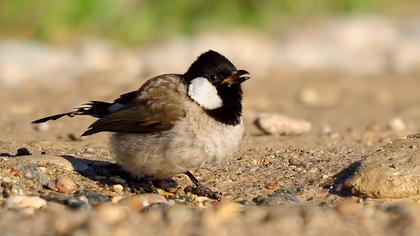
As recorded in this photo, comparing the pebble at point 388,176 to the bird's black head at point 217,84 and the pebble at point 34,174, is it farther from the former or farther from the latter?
the pebble at point 34,174

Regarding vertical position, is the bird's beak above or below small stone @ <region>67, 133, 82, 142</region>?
above

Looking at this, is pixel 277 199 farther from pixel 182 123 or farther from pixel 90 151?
pixel 90 151

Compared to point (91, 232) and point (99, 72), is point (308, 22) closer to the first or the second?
point (99, 72)

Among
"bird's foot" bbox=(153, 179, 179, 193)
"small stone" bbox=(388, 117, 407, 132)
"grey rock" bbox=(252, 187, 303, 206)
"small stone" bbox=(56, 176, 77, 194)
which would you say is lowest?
"small stone" bbox=(388, 117, 407, 132)

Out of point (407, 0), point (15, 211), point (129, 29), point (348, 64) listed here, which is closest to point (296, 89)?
point (348, 64)

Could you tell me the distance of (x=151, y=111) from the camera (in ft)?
22.6

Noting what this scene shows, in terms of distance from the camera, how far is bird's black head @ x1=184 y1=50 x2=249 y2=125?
6824 mm

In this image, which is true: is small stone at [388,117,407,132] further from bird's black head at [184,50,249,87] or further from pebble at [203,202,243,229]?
pebble at [203,202,243,229]

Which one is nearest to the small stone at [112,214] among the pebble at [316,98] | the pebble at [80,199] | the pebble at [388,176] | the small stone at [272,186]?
the pebble at [80,199]

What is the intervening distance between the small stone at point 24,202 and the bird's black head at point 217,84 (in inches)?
54.6

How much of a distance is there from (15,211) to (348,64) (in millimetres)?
9932

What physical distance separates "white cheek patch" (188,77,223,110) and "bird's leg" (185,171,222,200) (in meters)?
0.63

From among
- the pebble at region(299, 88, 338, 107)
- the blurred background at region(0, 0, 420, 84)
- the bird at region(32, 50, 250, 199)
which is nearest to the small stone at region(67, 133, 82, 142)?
the bird at region(32, 50, 250, 199)

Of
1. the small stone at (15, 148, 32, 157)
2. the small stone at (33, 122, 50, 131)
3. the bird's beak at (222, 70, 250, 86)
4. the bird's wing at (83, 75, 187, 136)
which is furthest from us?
the small stone at (33, 122, 50, 131)
